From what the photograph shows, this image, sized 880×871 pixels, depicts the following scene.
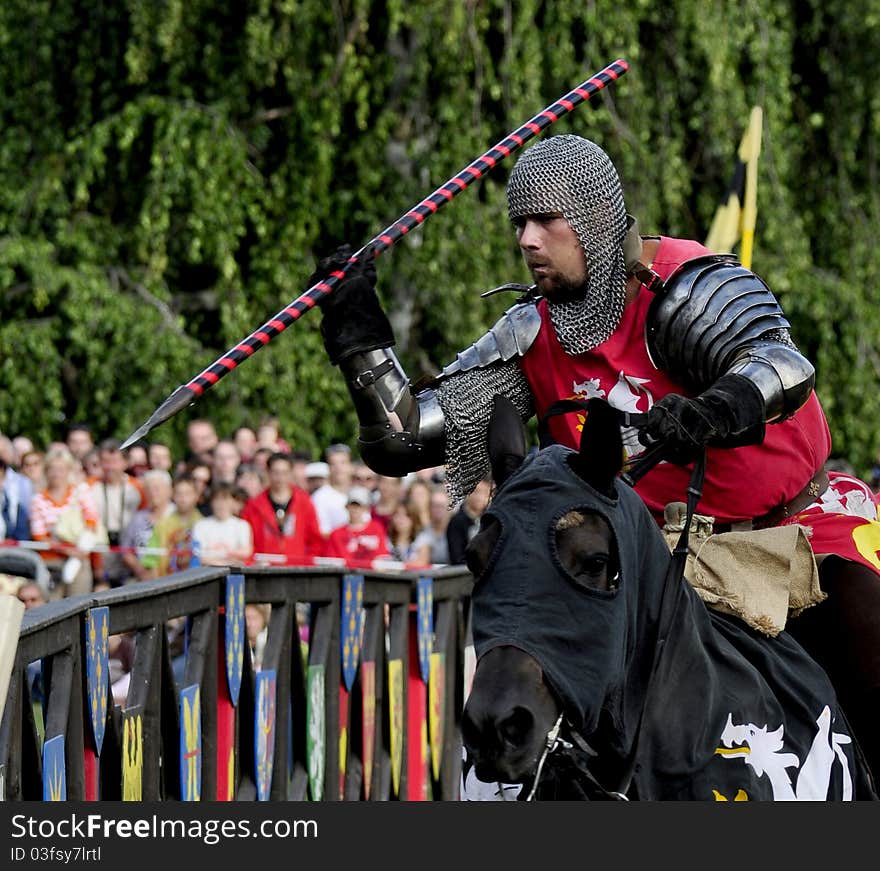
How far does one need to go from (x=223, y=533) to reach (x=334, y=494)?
131 centimetres

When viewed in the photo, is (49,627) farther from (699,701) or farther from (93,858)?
(699,701)

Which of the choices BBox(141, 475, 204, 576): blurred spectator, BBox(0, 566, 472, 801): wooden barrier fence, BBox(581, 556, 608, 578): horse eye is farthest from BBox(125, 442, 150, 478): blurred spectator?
BBox(581, 556, 608, 578): horse eye

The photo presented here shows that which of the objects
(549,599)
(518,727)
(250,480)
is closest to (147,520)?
(250,480)

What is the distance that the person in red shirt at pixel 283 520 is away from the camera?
11.2 meters

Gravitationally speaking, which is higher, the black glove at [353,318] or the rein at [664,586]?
the black glove at [353,318]

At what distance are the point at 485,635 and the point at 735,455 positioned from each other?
112 cm

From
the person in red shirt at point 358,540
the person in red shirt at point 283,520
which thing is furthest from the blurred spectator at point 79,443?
the person in red shirt at point 358,540

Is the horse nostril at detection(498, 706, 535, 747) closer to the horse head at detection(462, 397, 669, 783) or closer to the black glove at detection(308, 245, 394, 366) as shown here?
the horse head at detection(462, 397, 669, 783)

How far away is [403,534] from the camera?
11.5m

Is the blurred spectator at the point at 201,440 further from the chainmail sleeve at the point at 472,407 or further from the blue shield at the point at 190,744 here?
the chainmail sleeve at the point at 472,407

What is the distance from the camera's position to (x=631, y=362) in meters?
4.36

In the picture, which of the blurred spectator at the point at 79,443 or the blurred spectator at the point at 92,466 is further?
the blurred spectator at the point at 79,443

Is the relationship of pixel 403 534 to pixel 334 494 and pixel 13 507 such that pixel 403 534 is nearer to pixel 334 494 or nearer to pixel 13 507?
pixel 334 494

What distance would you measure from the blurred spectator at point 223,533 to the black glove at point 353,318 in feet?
20.9
